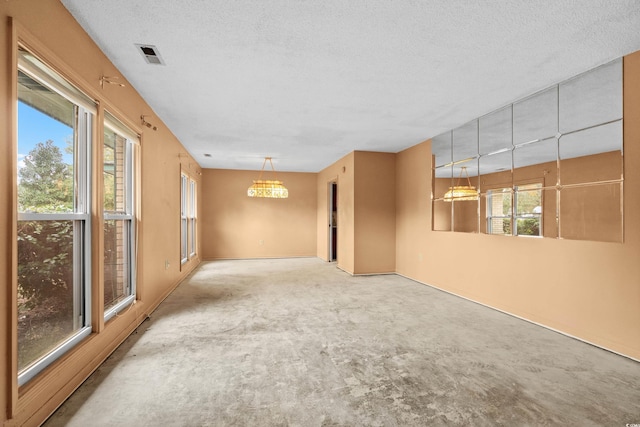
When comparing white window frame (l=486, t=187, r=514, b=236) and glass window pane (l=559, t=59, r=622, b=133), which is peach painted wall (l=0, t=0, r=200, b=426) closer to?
glass window pane (l=559, t=59, r=622, b=133)

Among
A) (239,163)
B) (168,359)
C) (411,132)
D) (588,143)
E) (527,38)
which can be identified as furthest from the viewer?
(239,163)

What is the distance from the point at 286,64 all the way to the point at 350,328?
8.78ft

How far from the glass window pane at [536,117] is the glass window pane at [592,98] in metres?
0.09

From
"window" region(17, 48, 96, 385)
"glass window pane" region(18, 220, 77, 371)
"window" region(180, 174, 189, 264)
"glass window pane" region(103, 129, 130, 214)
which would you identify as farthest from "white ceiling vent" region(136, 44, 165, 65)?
"window" region(180, 174, 189, 264)

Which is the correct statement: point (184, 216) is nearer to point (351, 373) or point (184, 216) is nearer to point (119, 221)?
point (119, 221)

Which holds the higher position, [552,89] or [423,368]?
[552,89]

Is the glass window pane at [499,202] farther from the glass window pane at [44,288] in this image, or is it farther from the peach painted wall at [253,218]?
the peach painted wall at [253,218]

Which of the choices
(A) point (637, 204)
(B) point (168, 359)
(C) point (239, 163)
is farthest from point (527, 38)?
(C) point (239, 163)

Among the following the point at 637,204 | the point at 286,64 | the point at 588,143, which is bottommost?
the point at 637,204

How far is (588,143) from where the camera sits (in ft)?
11.3

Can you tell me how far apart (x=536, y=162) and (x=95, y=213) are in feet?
17.9

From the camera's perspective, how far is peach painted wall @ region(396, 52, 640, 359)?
7.92 feet

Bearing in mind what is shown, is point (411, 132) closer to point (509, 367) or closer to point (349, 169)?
point (349, 169)

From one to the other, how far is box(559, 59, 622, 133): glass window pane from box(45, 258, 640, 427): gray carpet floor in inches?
88.1
